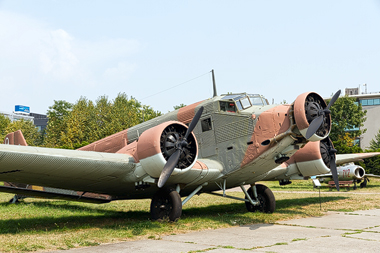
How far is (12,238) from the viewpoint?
8766mm

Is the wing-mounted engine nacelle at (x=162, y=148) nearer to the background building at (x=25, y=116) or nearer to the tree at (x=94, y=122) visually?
the tree at (x=94, y=122)

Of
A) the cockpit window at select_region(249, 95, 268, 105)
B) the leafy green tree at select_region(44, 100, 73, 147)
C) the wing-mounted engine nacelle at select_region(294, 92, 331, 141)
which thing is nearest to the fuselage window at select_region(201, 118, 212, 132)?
the cockpit window at select_region(249, 95, 268, 105)

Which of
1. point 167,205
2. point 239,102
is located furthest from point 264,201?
point 167,205

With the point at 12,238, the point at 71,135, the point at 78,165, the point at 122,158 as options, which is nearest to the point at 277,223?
the point at 122,158

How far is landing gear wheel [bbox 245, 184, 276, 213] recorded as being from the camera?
13.7 m

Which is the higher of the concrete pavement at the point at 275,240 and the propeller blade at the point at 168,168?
the propeller blade at the point at 168,168

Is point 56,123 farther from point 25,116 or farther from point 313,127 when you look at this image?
point 25,116

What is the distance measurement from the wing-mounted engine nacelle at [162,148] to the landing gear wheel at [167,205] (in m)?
1.02

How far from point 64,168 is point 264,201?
24.8 feet

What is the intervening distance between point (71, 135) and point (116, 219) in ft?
142

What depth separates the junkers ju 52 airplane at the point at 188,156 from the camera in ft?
32.4

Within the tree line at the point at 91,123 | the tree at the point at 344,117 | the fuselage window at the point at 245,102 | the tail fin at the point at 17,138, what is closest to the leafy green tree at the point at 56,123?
the tree line at the point at 91,123

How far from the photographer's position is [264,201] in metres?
13.9

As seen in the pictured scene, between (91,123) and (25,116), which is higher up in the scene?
(25,116)
